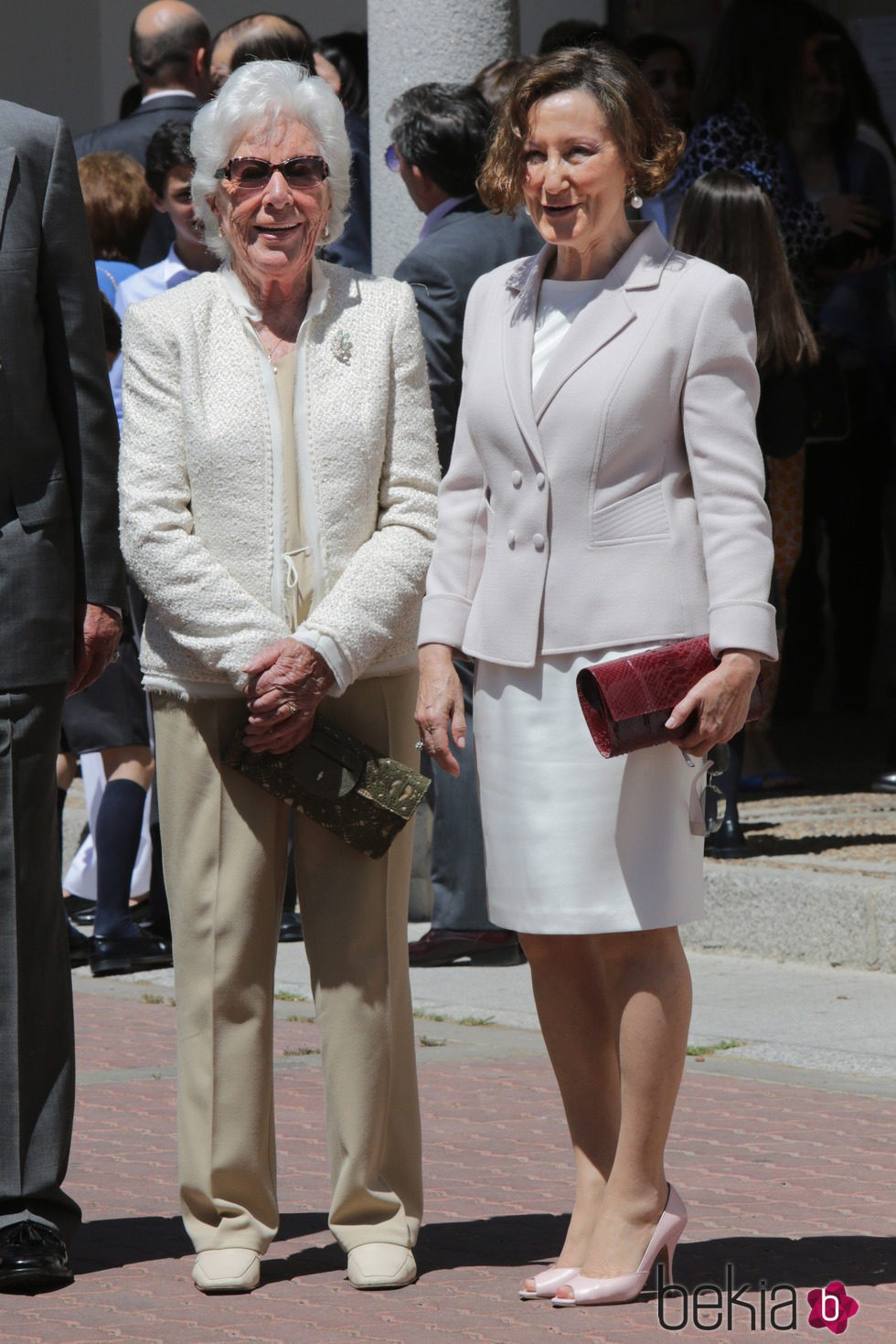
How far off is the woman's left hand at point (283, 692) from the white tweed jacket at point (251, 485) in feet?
0.09

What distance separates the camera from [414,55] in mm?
7922

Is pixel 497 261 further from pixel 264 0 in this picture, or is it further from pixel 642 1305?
pixel 264 0

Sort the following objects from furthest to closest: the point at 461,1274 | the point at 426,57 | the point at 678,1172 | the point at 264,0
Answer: the point at 264,0 < the point at 426,57 < the point at 678,1172 < the point at 461,1274

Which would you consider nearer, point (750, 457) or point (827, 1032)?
point (750, 457)

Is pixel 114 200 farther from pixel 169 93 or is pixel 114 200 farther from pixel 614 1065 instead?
pixel 614 1065

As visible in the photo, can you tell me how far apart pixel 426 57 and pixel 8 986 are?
465cm

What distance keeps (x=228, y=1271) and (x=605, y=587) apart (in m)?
1.36

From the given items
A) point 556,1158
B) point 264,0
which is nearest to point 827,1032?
point 556,1158

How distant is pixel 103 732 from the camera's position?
7.29 meters

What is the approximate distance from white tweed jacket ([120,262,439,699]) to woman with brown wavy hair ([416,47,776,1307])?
0.58 feet

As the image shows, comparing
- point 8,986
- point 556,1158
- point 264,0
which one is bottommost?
→ point 556,1158

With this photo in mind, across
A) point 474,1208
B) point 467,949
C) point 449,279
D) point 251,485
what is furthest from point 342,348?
point 467,949

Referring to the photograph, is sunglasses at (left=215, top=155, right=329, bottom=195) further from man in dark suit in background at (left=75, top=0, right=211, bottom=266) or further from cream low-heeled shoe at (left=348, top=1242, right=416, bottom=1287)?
man in dark suit in background at (left=75, top=0, right=211, bottom=266)

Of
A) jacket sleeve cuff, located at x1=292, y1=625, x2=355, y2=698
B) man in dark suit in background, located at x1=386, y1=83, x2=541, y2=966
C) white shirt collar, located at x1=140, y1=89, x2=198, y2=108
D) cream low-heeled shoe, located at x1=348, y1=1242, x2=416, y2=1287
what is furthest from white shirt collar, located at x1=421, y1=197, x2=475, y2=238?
cream low-heeled shoe, located at x1=348, y1=1242, x2=416, y2=1287
